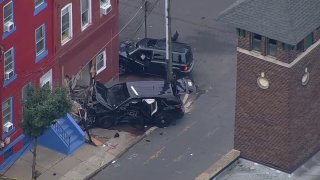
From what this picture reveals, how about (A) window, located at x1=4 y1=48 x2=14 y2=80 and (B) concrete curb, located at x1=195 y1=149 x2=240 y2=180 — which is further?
(A) window, located at x1=4 y1=48 x2=14 y2=80

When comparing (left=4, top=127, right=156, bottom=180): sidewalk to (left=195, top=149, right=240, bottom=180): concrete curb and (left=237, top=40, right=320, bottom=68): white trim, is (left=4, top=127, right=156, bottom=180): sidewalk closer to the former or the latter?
(left=195, top=149, right=240, bottom=180): concrete curb

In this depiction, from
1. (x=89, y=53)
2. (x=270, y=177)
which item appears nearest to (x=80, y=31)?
A: (x=89, y=53)

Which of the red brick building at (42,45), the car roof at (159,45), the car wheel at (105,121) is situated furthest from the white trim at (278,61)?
the car roof at (159,45)

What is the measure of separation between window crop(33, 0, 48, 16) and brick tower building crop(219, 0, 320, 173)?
1311cm

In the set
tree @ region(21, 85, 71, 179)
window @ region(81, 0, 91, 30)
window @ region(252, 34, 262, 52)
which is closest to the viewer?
window @ region(252, 34, 262, 52)

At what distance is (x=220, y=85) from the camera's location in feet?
218

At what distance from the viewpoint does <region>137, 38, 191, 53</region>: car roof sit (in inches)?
2630

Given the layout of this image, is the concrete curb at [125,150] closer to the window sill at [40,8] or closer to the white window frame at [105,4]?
the white window frame at [105,4]

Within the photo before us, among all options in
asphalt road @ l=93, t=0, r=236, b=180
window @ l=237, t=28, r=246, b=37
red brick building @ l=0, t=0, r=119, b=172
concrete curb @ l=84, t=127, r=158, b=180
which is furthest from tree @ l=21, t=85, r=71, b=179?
window @ l=237, t=28, r=246, b=37

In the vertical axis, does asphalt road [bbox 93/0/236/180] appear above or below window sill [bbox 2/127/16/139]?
below

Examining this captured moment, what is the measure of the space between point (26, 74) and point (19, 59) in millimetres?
1065

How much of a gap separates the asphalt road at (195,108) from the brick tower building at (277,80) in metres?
10.3

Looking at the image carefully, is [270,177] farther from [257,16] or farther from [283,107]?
[257,16]

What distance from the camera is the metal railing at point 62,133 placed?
197 ft
